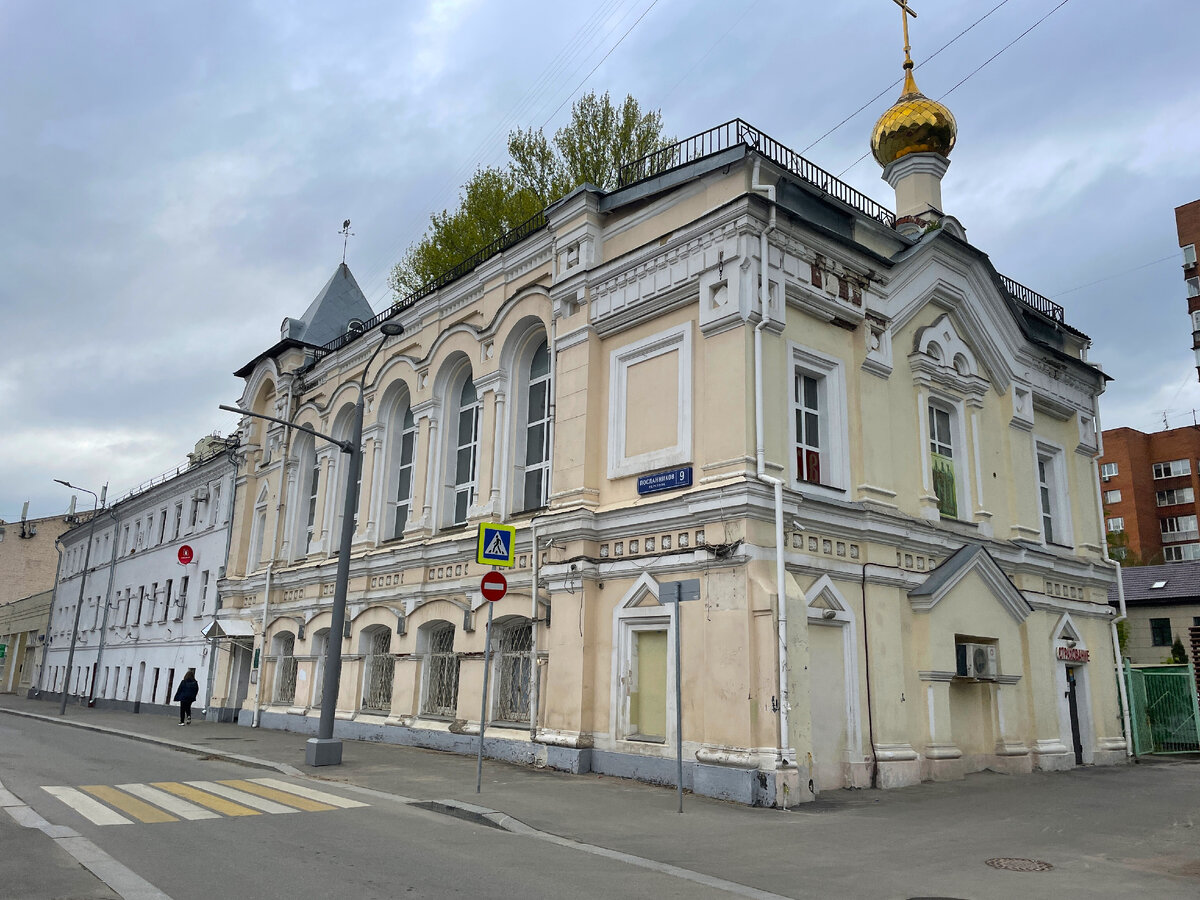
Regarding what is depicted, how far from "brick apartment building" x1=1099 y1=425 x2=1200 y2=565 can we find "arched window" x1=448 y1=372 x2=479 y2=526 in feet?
179

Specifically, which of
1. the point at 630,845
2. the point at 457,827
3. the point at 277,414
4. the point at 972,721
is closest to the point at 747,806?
the point at 630,845

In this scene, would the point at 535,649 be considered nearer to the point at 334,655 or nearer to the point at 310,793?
the point at 334,655

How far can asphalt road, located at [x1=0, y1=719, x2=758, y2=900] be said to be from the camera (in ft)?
21.0

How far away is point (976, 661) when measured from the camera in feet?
50.1

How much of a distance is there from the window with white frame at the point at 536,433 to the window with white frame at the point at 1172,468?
58.9 m

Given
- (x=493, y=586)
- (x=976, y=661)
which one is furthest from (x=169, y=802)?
(x=976, y=661)

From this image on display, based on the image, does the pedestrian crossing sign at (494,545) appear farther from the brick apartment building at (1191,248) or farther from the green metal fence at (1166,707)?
the brick apartment building at (1191,248)

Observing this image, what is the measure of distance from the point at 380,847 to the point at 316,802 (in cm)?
297

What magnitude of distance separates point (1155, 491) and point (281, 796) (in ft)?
217

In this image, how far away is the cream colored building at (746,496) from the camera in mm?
12719

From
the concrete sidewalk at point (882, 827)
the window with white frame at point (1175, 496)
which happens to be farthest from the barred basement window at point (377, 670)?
the window with white frame at point (1175, 496)

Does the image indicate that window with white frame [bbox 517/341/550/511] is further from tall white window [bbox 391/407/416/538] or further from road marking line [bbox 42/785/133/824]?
road marking line [bbox 42/785/133/824]

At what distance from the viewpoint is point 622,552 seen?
14055mm

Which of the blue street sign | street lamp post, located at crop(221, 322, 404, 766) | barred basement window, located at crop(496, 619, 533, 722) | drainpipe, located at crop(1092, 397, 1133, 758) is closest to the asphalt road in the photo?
street lamp post, located at crop(221, 322, 404, 766)
